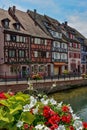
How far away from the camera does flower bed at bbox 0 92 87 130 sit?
4.65 m

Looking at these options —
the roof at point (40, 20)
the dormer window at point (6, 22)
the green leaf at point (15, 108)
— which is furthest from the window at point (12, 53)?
the green leaf at point (15, 108)

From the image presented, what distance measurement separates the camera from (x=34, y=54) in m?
51.5

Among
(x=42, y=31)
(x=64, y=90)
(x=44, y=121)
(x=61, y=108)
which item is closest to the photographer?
(x=44, y=121)

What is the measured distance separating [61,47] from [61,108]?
57.0 m

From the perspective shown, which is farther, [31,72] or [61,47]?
[61,47]

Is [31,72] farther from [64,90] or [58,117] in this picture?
[58,117]

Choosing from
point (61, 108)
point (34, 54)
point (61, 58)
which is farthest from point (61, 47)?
point (61, 108)

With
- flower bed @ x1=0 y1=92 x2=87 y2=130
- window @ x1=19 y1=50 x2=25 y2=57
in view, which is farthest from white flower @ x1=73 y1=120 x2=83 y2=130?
window @ x1=19 y1=50 x2=25 y2=57

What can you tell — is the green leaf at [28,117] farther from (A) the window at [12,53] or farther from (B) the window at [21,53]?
(B) the window at [21,53]

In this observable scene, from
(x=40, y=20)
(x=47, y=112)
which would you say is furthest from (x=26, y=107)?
(x=40, y=20)

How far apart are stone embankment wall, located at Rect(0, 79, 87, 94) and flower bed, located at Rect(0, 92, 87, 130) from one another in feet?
66.1

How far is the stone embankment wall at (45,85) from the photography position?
32938mm

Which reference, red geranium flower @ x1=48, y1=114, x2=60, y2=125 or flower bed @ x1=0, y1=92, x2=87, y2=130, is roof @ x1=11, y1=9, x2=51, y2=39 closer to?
flower bed @ x1=0, y1=92, x2=87, y2=130

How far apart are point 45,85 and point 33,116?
3399 cm
